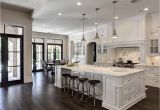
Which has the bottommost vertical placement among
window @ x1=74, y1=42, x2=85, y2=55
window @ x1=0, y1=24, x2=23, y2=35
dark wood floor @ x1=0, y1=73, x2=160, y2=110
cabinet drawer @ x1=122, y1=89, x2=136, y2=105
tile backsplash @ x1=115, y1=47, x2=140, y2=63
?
dark wood floor @ x1=0, y1=73, x2=160, y2=110

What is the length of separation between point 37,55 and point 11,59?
15.7 feet

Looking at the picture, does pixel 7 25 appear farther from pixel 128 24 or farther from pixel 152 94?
pixel 152 94

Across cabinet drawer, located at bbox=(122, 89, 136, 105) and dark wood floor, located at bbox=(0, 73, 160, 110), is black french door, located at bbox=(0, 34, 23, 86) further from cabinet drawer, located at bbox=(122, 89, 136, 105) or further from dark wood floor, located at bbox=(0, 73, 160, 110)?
cabinet drawer, located at bbox=(122, 89, 136, 105)

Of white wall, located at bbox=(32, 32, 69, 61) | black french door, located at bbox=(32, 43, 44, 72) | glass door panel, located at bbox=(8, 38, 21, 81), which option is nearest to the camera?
glass door panel, located at bbox=(8, 38, 21, 81)

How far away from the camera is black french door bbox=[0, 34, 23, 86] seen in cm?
602

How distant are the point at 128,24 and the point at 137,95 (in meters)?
3.92

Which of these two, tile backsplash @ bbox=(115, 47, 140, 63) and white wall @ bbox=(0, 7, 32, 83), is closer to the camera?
white wall @ bbox=(0, 7, 32, 83)

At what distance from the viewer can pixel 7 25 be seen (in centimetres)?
607

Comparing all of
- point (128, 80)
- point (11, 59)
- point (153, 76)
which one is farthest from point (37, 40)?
point (128, 80)

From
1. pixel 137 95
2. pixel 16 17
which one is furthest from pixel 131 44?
pixel 16 17

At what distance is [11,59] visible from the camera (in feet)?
20.7

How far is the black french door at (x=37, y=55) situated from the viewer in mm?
10782

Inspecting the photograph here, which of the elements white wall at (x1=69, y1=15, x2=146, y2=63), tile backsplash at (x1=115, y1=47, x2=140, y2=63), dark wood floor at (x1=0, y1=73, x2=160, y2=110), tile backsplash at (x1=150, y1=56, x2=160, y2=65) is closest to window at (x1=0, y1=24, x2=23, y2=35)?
dark wood floor at (x1=0, y1=73, x2=160, y2=110)

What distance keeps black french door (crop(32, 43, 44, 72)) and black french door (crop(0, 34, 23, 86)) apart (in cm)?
436
